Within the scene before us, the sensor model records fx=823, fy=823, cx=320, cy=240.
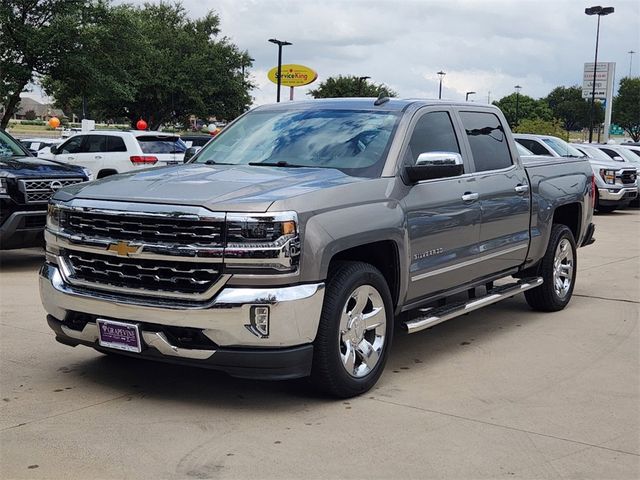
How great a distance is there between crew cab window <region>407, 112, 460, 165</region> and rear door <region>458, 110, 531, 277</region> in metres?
0.26

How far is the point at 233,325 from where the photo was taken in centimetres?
460

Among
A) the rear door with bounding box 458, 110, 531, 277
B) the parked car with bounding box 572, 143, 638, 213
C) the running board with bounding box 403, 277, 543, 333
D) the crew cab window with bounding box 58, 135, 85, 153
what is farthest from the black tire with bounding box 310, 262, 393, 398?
the parked car with bounding box 572, 143, 638, 213

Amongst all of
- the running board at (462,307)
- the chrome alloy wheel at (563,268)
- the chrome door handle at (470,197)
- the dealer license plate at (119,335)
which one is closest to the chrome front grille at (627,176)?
the chrome alloy wheel at (563,268)

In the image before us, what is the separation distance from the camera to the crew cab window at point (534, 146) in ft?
62.3

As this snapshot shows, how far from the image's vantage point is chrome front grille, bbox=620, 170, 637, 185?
20.5m

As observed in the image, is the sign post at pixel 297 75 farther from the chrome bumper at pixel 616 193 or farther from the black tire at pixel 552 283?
the black tire at pixel 552 283

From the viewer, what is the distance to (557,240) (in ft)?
26.1

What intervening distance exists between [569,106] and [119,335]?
109 m

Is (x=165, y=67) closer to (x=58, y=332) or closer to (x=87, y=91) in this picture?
(x=87, y=91)

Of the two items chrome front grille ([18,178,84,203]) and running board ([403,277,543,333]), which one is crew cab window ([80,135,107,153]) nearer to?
chrome front grille ([18,178,84,203])

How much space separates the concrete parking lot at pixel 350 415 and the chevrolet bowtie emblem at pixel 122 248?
937 mm

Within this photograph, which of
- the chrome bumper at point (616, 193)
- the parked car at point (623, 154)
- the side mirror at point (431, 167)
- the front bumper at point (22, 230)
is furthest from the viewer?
the parked car at point (623, 154)

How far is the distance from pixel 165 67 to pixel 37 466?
3983cm

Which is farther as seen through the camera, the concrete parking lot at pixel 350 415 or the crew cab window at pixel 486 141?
the crew cab window at pixel 486 141
